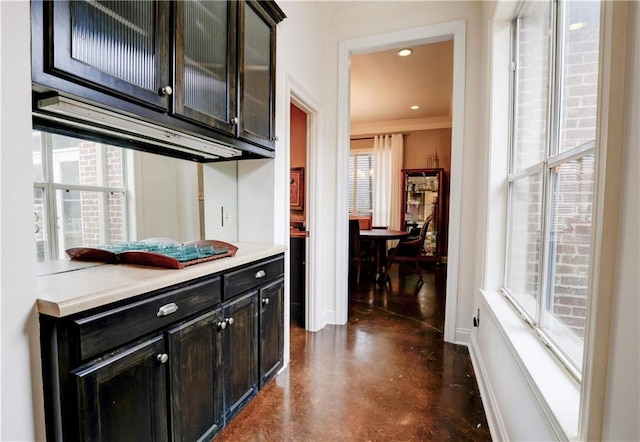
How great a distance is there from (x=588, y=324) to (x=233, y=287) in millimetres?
1367

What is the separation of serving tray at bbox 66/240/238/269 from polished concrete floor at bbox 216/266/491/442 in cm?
93

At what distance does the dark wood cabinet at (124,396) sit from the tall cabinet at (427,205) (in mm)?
5687

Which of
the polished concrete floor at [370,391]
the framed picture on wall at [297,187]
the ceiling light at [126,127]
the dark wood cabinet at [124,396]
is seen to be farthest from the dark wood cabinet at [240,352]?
the framed picture on wall at [297,187]

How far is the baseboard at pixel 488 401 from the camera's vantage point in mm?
1525

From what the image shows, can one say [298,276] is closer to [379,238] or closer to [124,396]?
[379,238]

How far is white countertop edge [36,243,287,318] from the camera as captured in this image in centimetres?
88

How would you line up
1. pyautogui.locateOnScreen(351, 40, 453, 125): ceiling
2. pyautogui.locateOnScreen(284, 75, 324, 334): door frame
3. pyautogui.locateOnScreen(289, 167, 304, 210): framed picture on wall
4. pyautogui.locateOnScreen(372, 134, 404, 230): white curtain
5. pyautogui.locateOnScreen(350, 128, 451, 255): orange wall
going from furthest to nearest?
pyautogui.locateOnScreen(372, 134, 404, 230): white curtain → pyautogui.locateOnScreen(350, 128, 451, 255): orange wall → pyautogui.locateOnScreen(289, 167, 304, 210): framed picture on wall → pyautogui.locateOnScreen(351, 40, 453, 125): ceiling → pyautogui.locateOnScreen(284, 75, 324, 334): door frame

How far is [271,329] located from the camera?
6.34 feet

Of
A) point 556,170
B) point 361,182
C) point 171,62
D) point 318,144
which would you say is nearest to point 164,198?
point 171,62

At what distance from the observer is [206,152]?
74.5 inches

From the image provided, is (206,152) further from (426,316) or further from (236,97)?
(426,316)

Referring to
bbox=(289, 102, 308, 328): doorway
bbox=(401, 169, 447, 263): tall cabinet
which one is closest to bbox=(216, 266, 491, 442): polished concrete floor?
bbox=(289, 102, 308, 328): doorway

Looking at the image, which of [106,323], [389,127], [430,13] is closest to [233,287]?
[106,323]

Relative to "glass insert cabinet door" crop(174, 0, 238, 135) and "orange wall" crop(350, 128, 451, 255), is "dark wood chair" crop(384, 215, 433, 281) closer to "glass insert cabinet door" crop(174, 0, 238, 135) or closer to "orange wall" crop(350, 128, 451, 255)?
"orange wall" crop(350, 128, 451, 255)
